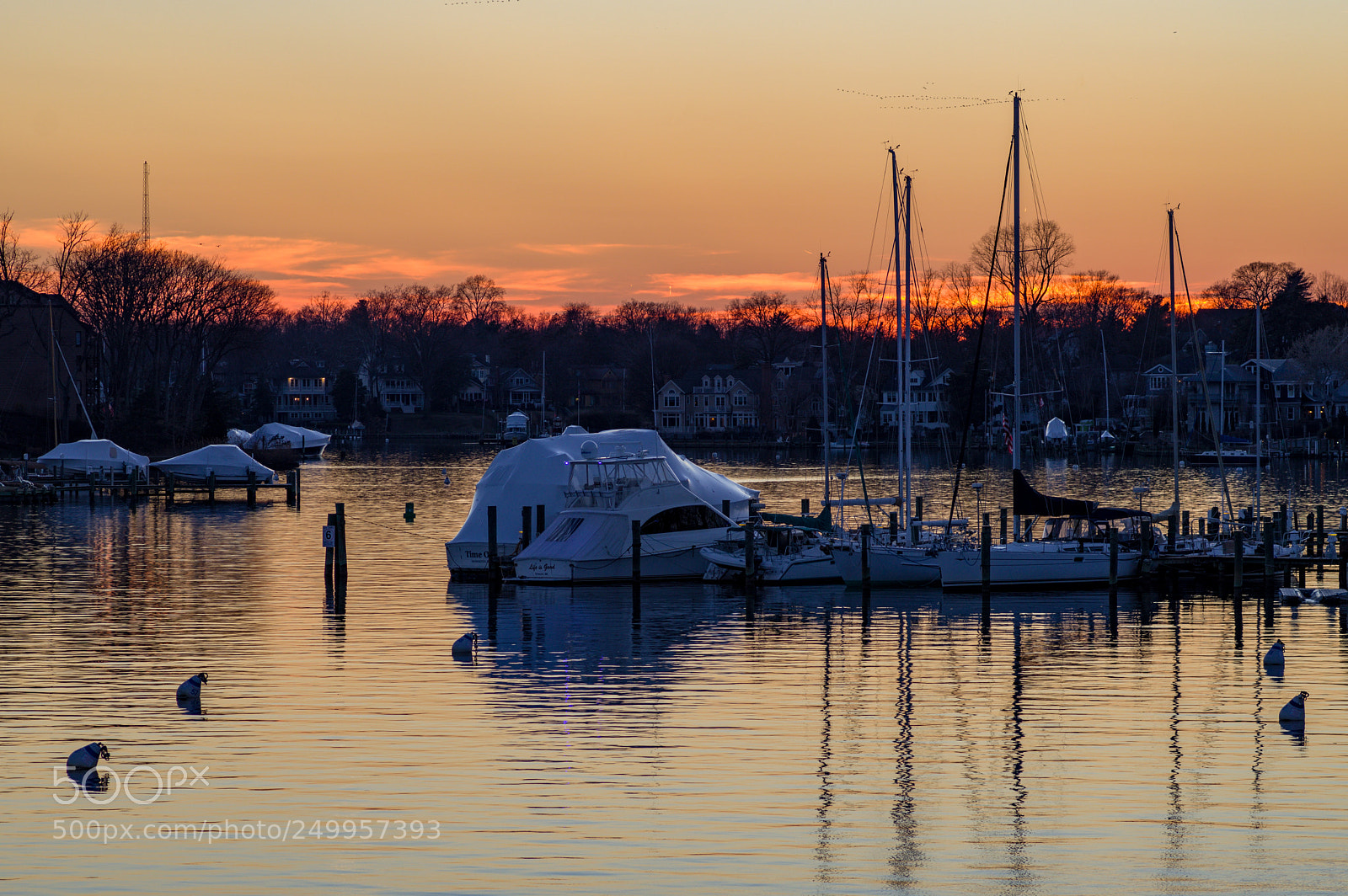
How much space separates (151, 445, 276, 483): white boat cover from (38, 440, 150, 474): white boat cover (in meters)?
1.58

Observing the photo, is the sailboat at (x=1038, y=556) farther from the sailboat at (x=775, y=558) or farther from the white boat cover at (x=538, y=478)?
the white boat cover at (x=538, y=478)

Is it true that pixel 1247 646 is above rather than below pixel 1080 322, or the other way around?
below

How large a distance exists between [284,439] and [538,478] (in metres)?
101

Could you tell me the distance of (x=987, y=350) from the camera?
148 metres

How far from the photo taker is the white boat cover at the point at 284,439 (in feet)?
447

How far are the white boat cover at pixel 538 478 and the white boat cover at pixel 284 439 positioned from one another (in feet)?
308

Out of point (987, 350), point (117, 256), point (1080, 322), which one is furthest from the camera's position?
point (1080, 322)

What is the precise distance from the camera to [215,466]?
271ft

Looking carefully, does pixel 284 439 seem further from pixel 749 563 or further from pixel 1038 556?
pixel 1038 556

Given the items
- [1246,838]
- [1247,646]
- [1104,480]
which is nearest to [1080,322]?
[1104,480]

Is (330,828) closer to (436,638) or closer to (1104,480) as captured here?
(436,638)

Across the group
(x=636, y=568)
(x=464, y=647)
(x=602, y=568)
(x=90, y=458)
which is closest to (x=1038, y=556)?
(x=636, y=568)

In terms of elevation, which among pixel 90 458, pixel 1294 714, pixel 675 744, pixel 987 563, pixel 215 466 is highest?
pixel 90 458

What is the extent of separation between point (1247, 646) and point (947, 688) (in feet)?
29.3
